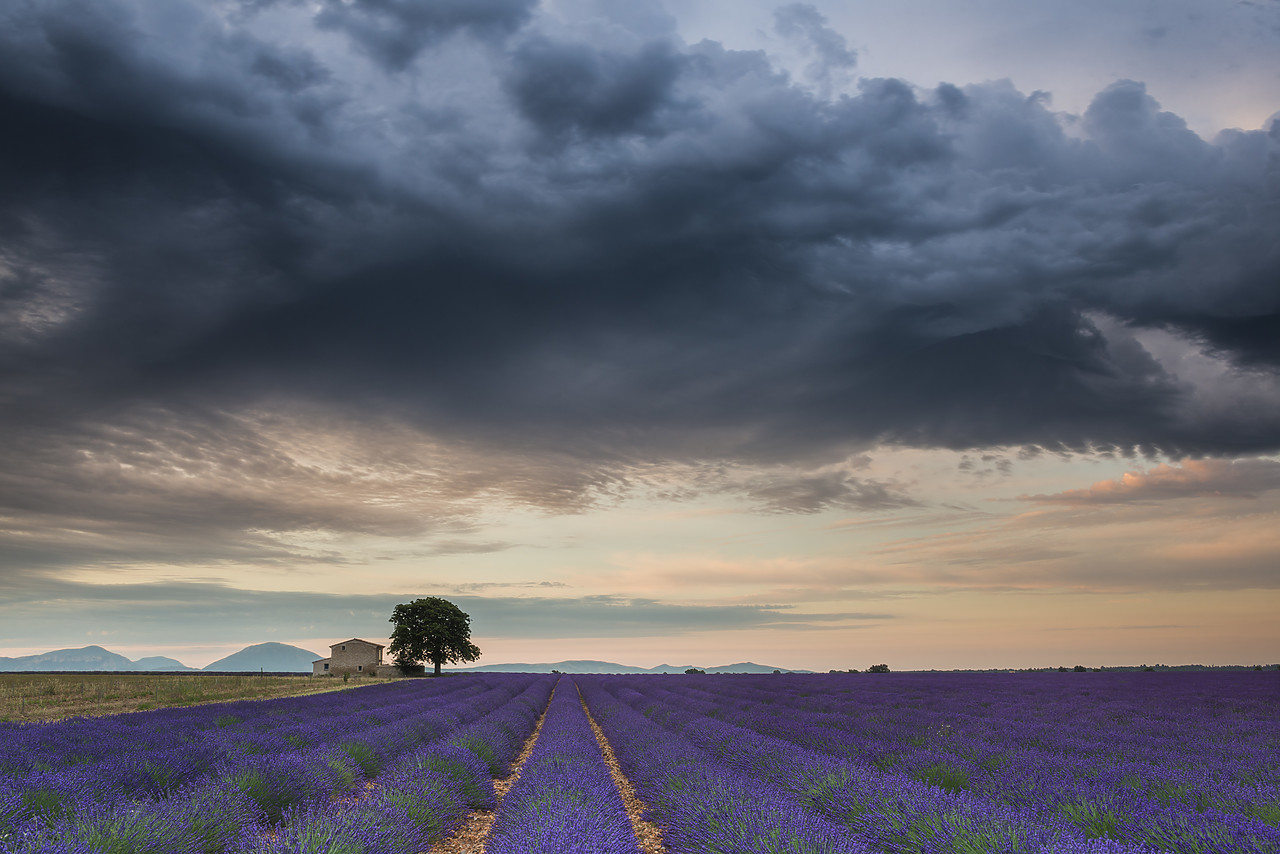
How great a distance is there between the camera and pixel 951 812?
14.8 ft

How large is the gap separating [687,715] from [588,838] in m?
11.3

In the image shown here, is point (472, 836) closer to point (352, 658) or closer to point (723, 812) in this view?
point (723, 812)

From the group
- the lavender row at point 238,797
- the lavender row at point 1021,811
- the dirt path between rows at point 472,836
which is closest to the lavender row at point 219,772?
the lavender row at point 238,797

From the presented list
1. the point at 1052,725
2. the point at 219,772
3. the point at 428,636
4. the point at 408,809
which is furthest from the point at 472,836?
the point at 428,636

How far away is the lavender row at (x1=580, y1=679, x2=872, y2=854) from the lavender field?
3 centimetres

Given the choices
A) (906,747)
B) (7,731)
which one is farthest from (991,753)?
(7,731)

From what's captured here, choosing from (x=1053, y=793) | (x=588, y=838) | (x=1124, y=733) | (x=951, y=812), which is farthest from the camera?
(x=1124, y=733)

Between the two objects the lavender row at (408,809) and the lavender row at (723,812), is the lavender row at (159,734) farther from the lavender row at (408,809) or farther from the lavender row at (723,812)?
the lavender row at (723,812)

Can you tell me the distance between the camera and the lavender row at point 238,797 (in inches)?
174

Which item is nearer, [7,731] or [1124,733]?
[7,731]

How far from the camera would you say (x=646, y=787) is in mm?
7934

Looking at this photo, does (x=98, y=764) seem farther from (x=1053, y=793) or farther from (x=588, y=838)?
(x=1053, y=793)

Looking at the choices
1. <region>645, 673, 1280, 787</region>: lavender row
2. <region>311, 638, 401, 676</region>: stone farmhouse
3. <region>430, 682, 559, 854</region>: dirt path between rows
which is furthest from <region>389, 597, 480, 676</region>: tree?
<region>430, 682, 559, 854</region>: dirt path between rows

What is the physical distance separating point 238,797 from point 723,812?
13.7 feet
